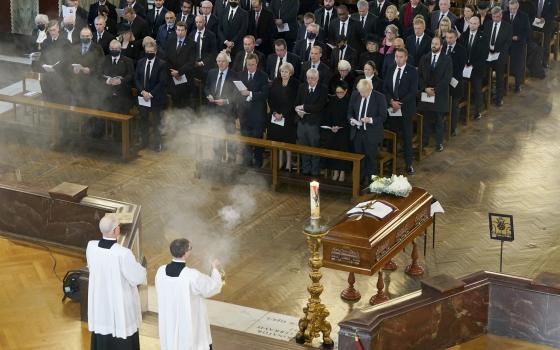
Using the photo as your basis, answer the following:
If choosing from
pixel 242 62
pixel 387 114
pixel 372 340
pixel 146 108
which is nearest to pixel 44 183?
pixel 146 108

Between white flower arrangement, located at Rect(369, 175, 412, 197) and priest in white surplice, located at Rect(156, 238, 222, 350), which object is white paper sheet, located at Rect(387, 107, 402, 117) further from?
priest in white surplice, located at Rect(156, 238, 222, 350)

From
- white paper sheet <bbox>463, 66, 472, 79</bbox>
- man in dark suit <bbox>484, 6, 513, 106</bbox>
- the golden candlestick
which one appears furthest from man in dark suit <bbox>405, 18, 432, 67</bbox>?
the golden candlestick

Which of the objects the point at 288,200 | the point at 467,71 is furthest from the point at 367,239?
the point at 467,71

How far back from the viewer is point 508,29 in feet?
57.0

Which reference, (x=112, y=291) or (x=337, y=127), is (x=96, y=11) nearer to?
(x=337, y=127)

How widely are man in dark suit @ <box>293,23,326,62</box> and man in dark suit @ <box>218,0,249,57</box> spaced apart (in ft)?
3.72

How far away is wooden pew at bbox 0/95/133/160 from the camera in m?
15.9

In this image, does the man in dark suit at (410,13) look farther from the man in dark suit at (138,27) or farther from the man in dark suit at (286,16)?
the man in dark suit at (138,27)

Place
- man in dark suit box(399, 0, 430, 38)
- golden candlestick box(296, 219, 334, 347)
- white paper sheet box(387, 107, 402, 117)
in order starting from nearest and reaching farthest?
1. golden candlestick box(296, 219, 334, 347)
2. white paper sheet box(387, 107, 402, 117)
3. man in dark suit box(399, 0, 430, 38)

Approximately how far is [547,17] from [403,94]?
497 centimetres

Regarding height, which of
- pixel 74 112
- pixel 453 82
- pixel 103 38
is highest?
pixel 103 38

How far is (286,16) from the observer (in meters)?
18.4

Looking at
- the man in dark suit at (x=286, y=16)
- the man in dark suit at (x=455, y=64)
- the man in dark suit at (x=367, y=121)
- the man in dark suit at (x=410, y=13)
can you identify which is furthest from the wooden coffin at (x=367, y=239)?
the man in dark suit at (x=286, y=16)

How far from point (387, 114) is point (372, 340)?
553cm
